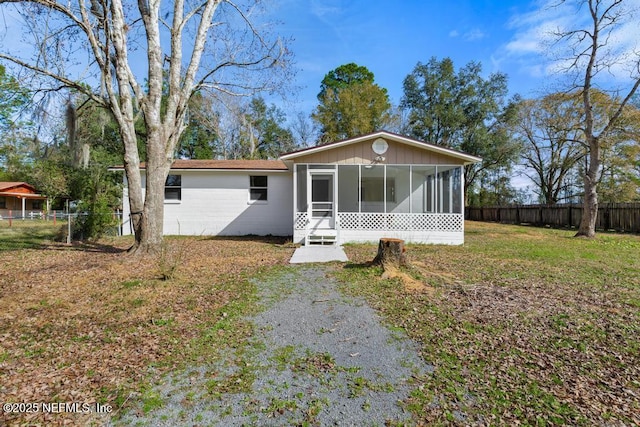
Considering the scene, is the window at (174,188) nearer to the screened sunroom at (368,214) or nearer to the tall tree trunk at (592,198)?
the screened sunroom at (368,214)

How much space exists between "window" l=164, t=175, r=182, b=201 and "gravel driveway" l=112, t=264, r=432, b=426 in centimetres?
1088

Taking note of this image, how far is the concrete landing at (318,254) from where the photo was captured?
8141 mm

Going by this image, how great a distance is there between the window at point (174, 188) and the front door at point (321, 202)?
5825mm

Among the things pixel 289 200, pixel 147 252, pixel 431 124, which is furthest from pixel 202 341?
pixel 431 124

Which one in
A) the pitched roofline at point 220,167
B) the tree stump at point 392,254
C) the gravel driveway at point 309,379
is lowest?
the gravel driveway at point 309,379

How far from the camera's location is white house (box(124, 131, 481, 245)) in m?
11.2

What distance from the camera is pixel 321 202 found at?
11680 mm

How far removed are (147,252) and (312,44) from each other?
9.45m

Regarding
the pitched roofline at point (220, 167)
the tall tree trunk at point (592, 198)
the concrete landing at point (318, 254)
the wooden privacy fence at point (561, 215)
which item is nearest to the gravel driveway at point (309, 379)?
the concrete landing at point (318, 254)

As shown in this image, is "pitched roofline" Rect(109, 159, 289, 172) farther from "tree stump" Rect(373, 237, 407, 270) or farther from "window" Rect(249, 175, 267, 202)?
"tree stump" Rect(373, 237, 407, 270)

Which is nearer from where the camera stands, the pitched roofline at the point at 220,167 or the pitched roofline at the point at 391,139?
the pitched roofline at the point at 391,139

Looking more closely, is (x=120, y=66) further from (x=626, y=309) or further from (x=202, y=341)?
(x=626, y=309)

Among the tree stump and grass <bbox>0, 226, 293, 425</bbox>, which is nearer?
grass <bbox>0, 226, 293, 425</bbox>

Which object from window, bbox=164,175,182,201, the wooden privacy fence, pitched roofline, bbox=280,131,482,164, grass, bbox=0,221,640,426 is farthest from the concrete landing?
the wooden privacy fence
